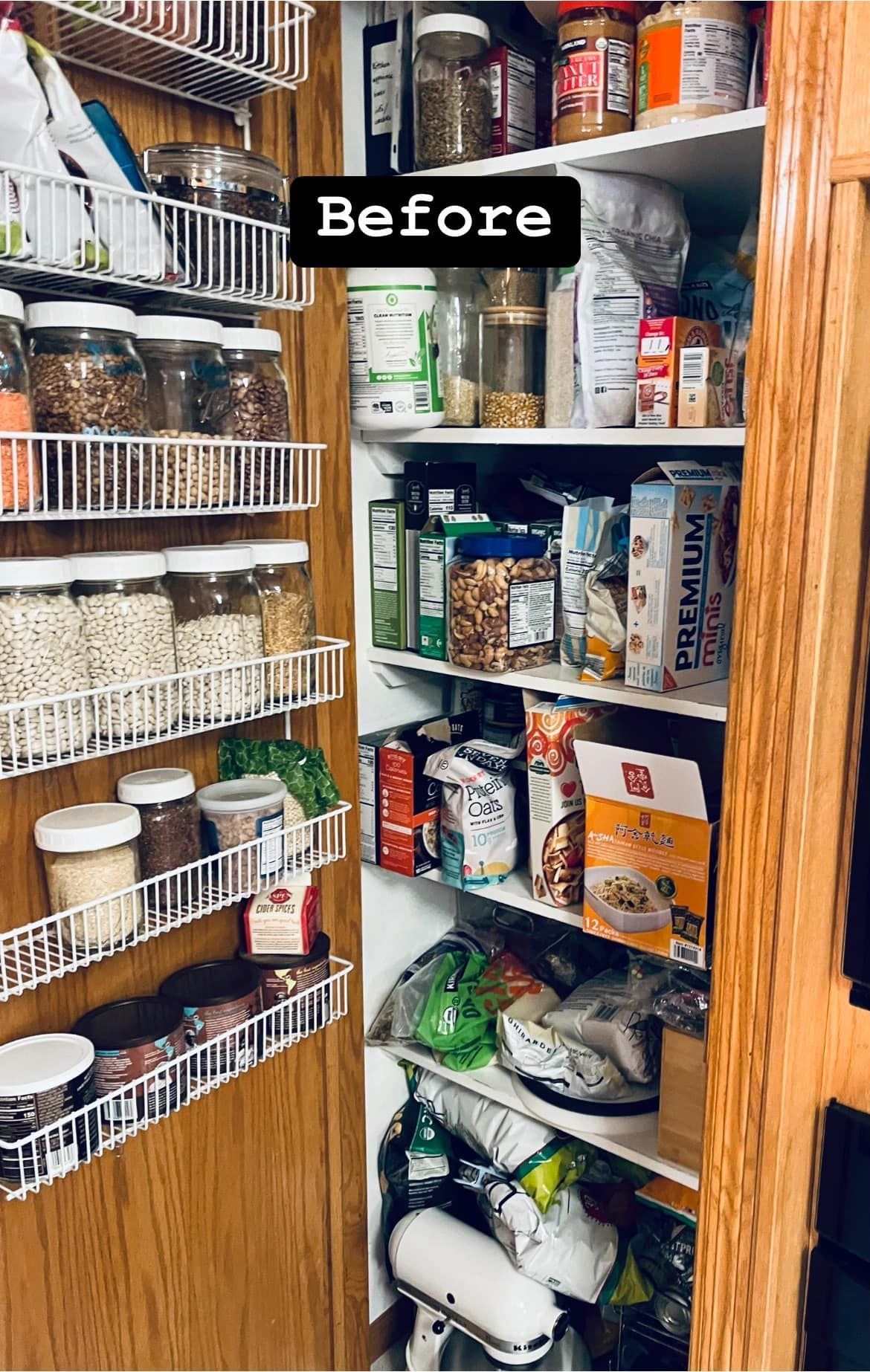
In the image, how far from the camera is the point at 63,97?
39.0 inches

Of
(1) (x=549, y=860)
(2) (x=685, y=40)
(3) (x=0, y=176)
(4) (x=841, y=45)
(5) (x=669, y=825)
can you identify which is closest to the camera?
(4) (x=841, y=45)

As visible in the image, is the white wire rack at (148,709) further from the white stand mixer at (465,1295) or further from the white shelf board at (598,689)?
the white stand mixer at (465,1295)

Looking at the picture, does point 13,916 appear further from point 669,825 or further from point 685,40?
point 685,40

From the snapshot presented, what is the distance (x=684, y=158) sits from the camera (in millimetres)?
1260

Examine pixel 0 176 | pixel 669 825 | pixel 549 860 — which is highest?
pixel 0 176

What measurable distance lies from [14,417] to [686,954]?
0.96m

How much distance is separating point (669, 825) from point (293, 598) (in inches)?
20.9

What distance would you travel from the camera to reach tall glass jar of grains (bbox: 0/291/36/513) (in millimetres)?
951

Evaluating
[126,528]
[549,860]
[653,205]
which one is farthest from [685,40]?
[549,860]

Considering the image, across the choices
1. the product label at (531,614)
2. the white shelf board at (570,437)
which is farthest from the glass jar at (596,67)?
the product label at (531,614)

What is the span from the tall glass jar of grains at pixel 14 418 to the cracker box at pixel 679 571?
27.3 inches

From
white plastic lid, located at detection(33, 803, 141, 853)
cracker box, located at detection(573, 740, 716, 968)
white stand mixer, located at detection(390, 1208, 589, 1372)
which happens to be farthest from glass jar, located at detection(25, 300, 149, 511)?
white stand mixer, located at detection(390, 1208, 589, 1372)

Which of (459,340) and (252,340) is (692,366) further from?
(252,340)

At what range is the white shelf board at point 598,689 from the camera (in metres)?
1.29
